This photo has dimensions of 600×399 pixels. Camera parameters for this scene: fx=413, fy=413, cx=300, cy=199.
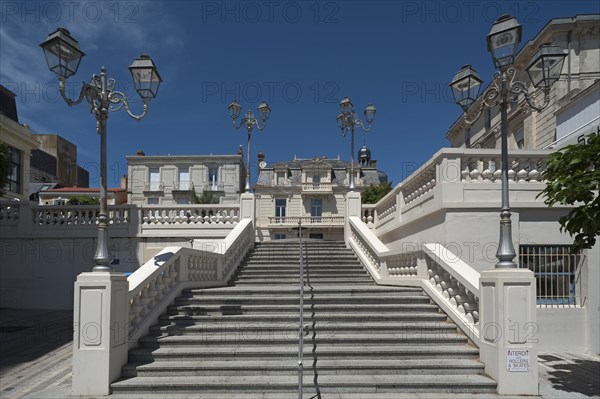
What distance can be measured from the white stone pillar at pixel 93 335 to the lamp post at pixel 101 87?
25cm

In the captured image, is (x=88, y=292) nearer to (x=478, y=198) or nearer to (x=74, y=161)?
(x=478, y=198)

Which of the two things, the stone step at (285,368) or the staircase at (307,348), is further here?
the stone step at (285,368)

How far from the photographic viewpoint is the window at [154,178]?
4597 centimetres

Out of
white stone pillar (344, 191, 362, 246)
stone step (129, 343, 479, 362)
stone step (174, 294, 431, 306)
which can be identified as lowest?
stone step (129, 343, 479, 362)

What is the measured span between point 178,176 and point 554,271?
42.3 meters

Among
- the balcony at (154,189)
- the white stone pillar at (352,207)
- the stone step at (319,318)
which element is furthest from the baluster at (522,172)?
the balcony at (154,189)

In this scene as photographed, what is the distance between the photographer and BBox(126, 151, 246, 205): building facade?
45.7 metres

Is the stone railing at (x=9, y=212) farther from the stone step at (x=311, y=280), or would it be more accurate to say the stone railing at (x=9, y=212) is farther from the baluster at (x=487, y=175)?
the baluster at (x=487, y=175)

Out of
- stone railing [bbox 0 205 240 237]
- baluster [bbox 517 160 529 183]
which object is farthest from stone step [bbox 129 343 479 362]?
stone railing [bbox 0 205 240 237]

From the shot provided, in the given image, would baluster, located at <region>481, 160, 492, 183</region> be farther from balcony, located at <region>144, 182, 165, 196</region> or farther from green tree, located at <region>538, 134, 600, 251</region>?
balcony, located at <region>144, 182, 165, 196</region>

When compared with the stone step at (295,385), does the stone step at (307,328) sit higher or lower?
higher

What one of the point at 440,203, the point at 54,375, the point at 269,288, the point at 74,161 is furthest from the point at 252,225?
the point at 74,161

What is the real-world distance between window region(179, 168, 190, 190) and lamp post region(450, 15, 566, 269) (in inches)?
1649

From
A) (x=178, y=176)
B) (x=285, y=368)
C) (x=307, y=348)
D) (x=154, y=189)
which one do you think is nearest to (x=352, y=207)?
(x=307, y=348)
